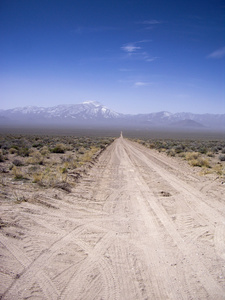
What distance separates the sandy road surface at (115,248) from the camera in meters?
4.33

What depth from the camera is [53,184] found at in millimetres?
10695

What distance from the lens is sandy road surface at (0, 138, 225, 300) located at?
4332 millimetres

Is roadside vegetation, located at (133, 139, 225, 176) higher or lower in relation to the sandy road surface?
higher

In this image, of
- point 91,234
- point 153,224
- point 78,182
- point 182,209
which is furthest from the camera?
point 78,182

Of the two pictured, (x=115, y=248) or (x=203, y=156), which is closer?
(x=115, y=248)

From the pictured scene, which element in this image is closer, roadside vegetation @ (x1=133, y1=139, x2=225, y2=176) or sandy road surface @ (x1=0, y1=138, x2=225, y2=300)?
sandy road surface @ (x1=0, y1=138, x2=225, y2=300)

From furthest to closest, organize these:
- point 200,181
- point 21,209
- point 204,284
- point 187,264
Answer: point 200,181
point 21,209
point 187,264
point 204,284

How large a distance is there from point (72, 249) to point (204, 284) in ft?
10.1

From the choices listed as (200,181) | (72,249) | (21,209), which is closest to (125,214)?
(72,249)

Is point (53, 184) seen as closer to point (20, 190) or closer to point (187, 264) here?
point (20, 190)

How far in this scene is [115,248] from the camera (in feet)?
18.7

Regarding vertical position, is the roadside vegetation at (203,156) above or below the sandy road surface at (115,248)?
above

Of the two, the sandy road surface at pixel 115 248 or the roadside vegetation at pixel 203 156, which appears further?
the roadside vegetation at pixel 203 156

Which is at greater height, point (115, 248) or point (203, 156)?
point (203, 156)
